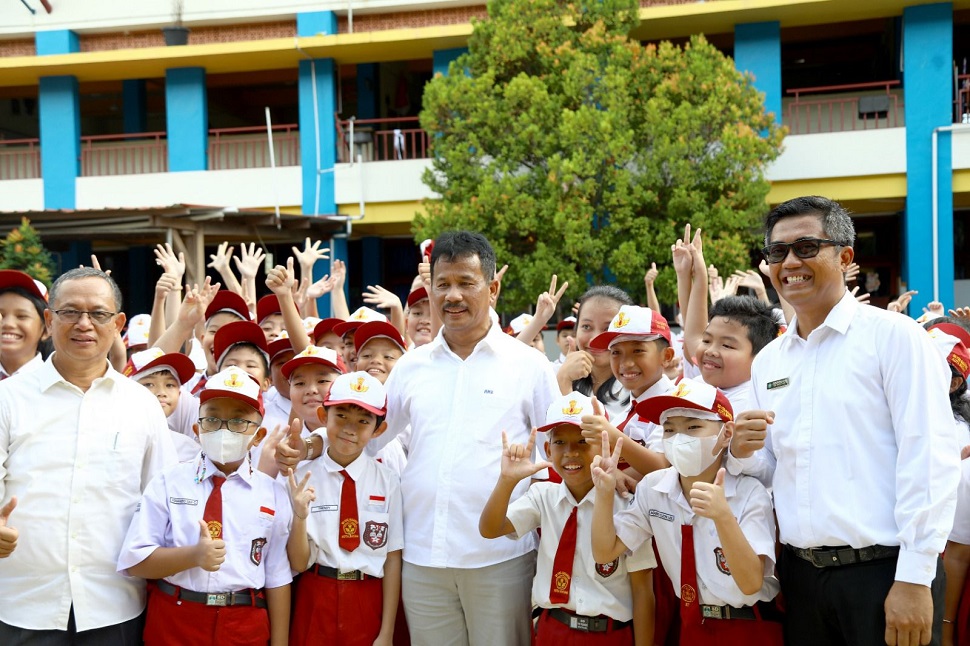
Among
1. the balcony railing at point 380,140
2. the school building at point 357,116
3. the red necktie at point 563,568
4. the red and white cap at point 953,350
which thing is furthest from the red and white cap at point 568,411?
the balcony railing at point 380,140

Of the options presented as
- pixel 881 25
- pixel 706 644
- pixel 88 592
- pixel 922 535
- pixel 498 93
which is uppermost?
pixel 881 25

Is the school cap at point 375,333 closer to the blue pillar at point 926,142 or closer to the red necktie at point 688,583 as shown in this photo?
the red necktie at point 688,583

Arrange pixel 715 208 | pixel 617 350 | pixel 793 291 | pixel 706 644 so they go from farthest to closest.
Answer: pixel 715 208
pixel 617 350
pixel 706 644
pixel 793 291

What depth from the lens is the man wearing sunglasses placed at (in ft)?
8.36

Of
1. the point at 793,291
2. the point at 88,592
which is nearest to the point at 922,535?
the point at 793,291

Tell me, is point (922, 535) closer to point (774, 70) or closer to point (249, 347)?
point (249, 347)

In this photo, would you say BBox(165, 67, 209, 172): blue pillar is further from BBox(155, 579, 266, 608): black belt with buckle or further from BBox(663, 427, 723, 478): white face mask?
BBox(663, 427, 723, 478): white face mask

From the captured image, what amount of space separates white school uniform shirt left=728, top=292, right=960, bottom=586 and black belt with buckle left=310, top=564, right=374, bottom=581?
158cm

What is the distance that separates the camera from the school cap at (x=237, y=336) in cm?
440

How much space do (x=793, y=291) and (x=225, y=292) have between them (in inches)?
137

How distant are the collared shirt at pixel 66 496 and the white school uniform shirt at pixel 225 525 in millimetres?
97

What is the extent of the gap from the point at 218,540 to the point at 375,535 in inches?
24.8

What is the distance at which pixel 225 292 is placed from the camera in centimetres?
523

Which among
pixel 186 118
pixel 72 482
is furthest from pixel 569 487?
pixel 186 118
